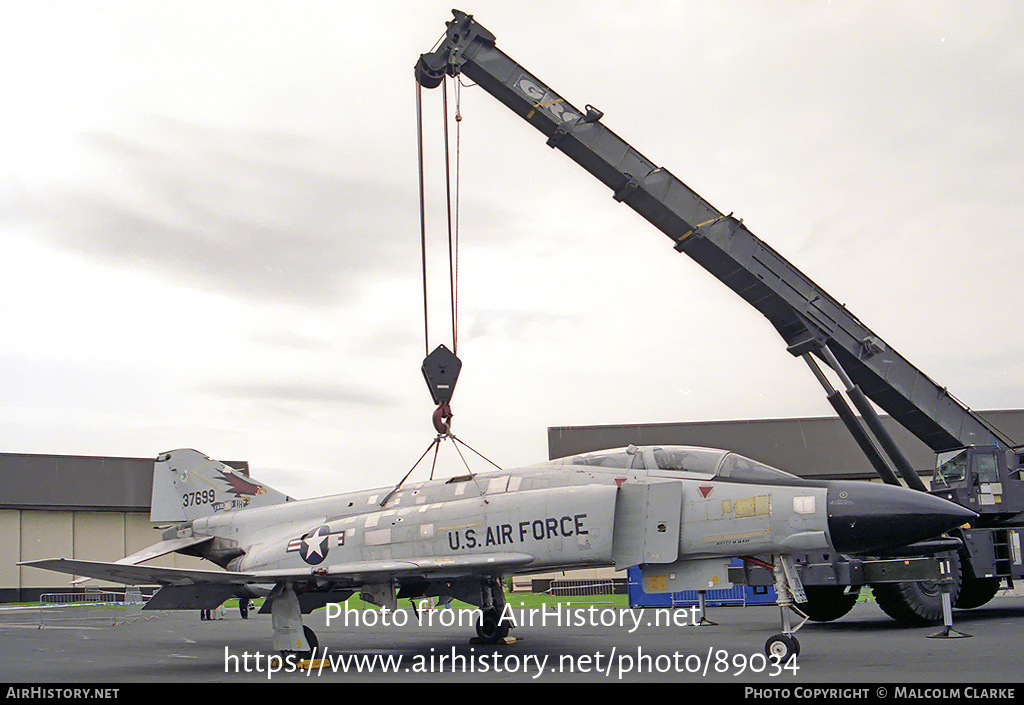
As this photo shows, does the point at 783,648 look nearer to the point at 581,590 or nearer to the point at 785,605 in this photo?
the point at 785,605

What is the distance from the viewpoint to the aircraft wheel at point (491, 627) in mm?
13438

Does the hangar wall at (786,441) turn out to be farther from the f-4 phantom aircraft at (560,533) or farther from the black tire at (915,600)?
the f-4 phantom aircraft at (560,533)

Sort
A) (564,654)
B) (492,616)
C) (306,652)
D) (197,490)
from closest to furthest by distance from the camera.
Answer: (306,652) < (564,654) < (492,616) < (197,490)

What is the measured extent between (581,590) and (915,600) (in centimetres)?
1755

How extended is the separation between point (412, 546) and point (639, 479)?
11.1 ft

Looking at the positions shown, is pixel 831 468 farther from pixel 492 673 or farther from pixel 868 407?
pixel 492 673

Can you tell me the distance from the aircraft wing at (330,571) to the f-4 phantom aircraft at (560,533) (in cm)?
2

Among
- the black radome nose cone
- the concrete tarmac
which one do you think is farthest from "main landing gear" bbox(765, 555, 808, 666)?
the black radome nose cone

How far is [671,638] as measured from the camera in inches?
558

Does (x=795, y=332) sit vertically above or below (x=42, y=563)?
above

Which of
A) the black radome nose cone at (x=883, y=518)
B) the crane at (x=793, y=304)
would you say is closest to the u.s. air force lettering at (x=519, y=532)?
the black radome nose cone at (x=883, y=518)

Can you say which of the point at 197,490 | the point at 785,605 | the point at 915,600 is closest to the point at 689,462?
the point at 785,605

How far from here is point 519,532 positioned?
444 inches

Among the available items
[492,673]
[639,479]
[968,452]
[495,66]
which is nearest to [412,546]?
[492,673]
